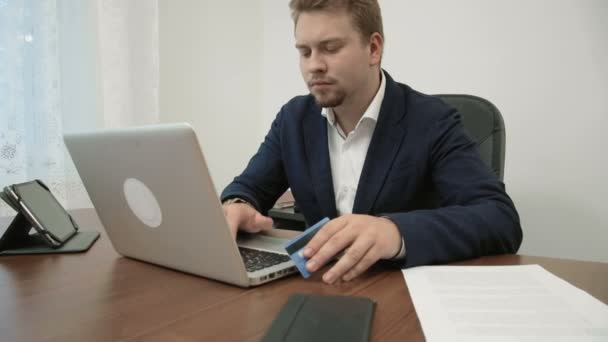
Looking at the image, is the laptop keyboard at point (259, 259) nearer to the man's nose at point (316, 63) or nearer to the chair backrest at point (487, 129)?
the man's nose at point (316, 63)

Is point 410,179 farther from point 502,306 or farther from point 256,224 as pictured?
point 502,306

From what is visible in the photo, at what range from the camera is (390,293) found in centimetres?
52

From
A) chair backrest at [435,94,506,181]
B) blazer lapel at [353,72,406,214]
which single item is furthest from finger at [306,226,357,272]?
chair backrest at [435,94,506,181]

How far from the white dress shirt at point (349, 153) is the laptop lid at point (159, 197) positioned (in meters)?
0.53

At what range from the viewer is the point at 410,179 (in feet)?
3.10

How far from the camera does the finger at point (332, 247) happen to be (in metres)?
0.56

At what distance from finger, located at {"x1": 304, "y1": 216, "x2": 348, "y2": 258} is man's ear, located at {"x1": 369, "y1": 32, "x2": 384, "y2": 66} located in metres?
0.63

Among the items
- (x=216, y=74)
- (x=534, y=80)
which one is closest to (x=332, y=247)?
(x=534, y=80)

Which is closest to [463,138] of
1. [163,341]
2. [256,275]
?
[256,275]

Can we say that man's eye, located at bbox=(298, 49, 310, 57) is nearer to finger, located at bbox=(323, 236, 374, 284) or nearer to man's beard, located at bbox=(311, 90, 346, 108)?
man's beard, located at bbox=(311, 90, 346, 108)

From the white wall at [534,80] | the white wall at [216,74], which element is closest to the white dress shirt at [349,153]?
the white wall at [534,80]

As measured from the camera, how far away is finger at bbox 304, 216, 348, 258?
566 mm

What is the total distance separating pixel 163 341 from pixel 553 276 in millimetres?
512

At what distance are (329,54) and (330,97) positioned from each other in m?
0.11
